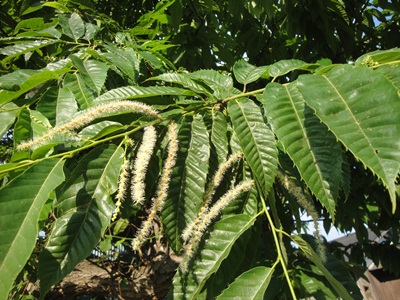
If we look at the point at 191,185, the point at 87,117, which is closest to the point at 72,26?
the point at 87,117

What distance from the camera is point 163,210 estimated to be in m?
0.95

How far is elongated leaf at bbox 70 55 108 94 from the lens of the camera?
1306 mm

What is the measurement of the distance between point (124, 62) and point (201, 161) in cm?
67

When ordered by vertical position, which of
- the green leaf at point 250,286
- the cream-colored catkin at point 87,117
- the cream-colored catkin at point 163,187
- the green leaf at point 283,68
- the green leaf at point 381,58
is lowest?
the green leaf at point 250,286

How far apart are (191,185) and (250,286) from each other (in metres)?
0.27

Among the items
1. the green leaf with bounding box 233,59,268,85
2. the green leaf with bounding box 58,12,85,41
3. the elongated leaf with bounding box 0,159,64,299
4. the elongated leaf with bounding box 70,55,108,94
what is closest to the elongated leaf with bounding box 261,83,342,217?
the green leaf with bounding box 233,59,268,85

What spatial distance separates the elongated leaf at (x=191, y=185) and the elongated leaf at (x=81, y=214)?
0.15 metres

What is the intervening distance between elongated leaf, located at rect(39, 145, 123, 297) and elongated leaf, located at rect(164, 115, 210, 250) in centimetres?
15

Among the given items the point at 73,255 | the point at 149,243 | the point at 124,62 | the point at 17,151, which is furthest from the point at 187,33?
the point at 73,255

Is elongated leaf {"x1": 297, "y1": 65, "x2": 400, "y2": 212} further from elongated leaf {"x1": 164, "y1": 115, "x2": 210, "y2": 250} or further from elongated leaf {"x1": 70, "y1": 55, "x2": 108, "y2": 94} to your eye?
elongated leaf {"x1": 70, "y1": 55, "x2": 108, "y2": 94}

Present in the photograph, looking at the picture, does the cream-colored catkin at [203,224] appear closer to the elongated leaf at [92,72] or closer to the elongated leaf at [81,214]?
the elongated leaf at [81,214]

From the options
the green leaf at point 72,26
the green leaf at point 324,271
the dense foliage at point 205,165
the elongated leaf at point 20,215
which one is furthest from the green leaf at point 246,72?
the green leaf at point 72,26

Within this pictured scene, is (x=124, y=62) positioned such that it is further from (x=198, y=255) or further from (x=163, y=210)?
(x=198, y=255)

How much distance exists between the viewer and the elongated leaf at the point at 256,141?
871 mm
